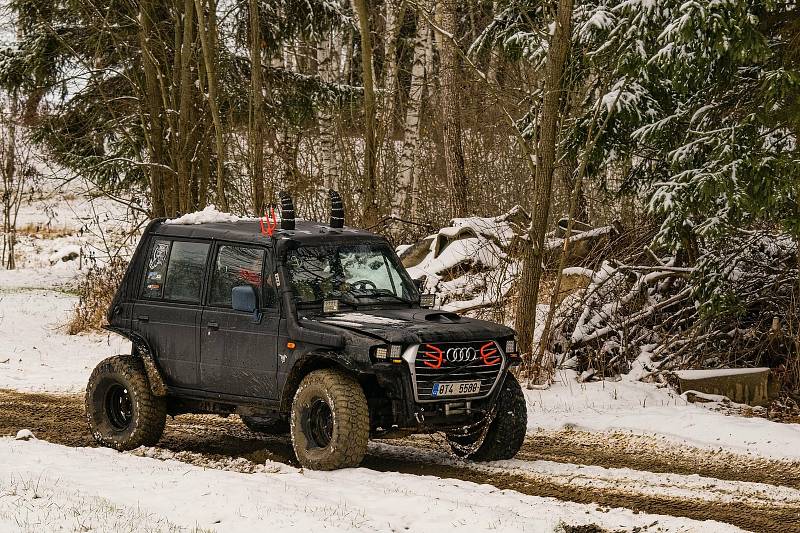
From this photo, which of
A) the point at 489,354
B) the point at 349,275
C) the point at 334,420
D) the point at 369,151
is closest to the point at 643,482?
the point at 489,354

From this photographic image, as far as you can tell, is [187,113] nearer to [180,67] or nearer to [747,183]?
[180,67]

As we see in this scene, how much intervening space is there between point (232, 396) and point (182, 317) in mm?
862

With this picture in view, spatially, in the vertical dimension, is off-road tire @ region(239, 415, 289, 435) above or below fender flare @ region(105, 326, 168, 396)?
below

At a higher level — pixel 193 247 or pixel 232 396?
pixel 193 247

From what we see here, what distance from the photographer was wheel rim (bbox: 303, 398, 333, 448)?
885cm

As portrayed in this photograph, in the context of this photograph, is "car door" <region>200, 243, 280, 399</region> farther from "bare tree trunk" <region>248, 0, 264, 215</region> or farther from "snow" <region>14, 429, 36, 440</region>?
"bare tree trunk" <region>248, 0, 264, 215</region>

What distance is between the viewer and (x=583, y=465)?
9.27 metres

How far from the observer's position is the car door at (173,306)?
9.80 metres

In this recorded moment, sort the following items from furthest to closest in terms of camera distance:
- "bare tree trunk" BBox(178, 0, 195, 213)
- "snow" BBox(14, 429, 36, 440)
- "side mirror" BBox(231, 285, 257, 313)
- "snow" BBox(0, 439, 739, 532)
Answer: "bare tree trunk" BBox(178, 0, 195, 213) → "snow" BBox(14, 429, 36, 440) → "side mirror" BBox(231, 285, 257, 313) → "snow" BBox(0, 439, 739, 532)

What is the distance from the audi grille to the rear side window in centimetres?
232

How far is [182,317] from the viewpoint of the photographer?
985 cm

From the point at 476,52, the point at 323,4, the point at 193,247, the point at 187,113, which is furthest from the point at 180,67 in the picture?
the point at 193,247

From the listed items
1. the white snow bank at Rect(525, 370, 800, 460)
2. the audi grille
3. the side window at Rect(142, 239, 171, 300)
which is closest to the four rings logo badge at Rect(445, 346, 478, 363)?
the audi grille

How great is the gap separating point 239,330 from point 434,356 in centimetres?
180
